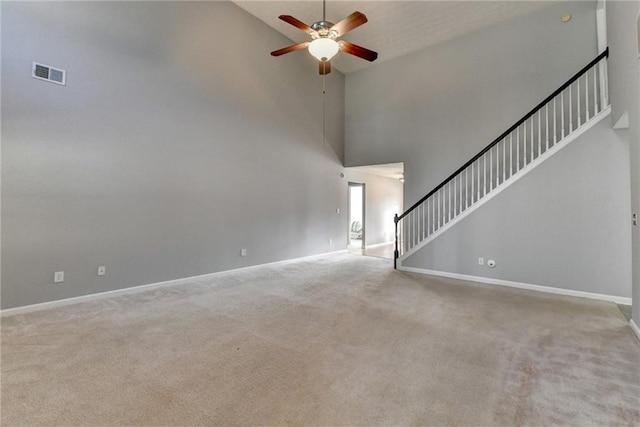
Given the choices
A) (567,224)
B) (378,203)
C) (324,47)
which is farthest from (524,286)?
(378,203)

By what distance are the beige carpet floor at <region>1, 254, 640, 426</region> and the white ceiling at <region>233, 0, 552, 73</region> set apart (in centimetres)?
501

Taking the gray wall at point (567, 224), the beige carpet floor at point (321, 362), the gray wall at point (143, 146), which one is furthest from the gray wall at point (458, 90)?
the beige carpet floor at point (321, 362)

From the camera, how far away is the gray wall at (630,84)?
2.66m

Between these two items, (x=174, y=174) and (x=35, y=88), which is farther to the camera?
(x=174, y=174)

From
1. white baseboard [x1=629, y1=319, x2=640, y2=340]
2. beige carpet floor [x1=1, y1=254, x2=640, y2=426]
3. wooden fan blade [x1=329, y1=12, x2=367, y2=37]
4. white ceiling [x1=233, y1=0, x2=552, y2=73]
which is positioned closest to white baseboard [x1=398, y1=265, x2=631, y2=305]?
beige carpet floor [x1=1, y1=254, x2=640, y2=426]

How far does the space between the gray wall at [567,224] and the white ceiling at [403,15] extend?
293cm

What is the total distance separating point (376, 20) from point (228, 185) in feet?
14.0

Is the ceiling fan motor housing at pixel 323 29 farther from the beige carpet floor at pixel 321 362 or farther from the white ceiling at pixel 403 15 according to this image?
the beige carpet floor at pixel 321 362

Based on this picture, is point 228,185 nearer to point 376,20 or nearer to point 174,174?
point 174,174

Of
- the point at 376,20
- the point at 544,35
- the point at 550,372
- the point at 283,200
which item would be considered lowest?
the point at 550,372

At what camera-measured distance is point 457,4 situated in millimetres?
5039

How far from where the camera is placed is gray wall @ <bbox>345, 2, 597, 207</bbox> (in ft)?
16.1

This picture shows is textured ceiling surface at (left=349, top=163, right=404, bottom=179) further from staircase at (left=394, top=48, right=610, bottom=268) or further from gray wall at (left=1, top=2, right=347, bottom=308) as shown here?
gray wall at (left=1, top=2, right=347, bottom=308)

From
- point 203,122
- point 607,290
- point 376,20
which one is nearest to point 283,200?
point 203,122
